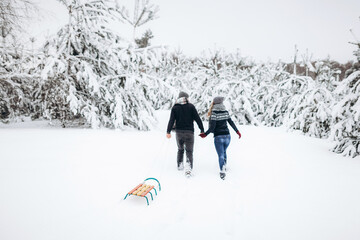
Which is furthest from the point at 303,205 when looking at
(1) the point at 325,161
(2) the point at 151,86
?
(2) the point at 151,86

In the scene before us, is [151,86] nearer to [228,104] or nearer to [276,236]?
[228,104]

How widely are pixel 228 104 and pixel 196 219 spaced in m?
11.3

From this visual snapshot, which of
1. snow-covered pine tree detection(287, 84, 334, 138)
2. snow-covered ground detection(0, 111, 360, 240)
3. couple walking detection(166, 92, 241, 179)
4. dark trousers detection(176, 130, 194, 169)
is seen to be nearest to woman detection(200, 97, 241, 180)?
couple walking detection(166, 92, 241, 179)

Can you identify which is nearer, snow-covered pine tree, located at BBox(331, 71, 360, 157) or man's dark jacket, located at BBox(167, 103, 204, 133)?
man's dark jacket, located at BBox(167, 103, 204, 133)

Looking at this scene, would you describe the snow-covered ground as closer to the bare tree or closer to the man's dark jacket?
the man's dark jacket

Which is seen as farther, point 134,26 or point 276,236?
point 134,26

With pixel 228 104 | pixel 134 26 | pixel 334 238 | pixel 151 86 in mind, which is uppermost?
pixel 134 26

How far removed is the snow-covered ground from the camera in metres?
3.00

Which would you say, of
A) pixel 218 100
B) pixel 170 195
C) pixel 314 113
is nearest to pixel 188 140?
pixel 218 100

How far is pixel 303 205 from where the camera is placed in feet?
12.3

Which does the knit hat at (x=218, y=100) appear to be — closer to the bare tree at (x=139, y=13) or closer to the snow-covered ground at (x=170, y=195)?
the snow-covered ground at (x=170, y=195)

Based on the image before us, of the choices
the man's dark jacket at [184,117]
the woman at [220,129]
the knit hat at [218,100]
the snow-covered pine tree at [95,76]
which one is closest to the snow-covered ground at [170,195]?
the woman at [220,129]

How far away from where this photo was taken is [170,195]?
13.2 feet

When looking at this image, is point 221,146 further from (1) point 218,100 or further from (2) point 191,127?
(1) point 218,100
